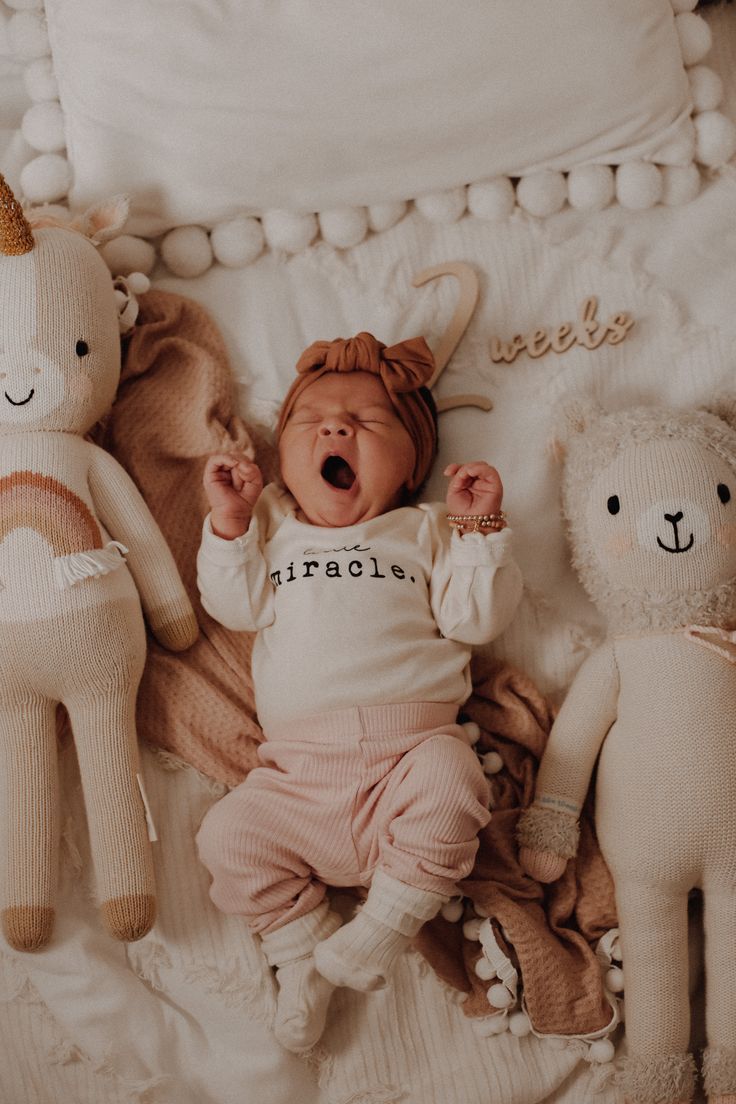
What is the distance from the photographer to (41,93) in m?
1.47

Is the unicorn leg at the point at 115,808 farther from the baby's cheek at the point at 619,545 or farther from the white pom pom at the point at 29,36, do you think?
the white pom pom at the point at 29,36

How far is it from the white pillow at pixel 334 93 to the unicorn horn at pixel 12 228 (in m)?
0.19

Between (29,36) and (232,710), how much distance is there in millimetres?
985

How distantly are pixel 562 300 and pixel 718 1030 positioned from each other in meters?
0.96

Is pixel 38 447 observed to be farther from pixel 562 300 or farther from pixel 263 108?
pixel 562 300

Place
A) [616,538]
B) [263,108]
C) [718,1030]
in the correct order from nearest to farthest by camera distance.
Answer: [718,1030] < [616,538] < [263,108]

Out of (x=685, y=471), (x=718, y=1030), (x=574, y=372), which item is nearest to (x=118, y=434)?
(x=574, y=372)

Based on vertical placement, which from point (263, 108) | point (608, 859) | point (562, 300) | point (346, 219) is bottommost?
point (608, 859)

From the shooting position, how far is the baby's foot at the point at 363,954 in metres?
1.13

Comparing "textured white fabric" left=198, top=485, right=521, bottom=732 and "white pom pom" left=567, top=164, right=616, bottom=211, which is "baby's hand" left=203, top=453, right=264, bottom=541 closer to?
"textured white fabric" left=198, top=485, right=521, bottom=732

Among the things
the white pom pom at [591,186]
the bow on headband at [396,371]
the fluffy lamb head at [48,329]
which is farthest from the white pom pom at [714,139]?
the fluffy lamb head at [48,329]

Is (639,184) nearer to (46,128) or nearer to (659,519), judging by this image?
(659,519)

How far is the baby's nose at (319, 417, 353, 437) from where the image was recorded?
1306mm

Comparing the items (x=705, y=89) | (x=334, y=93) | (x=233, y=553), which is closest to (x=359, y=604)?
(x=233, y=553)
